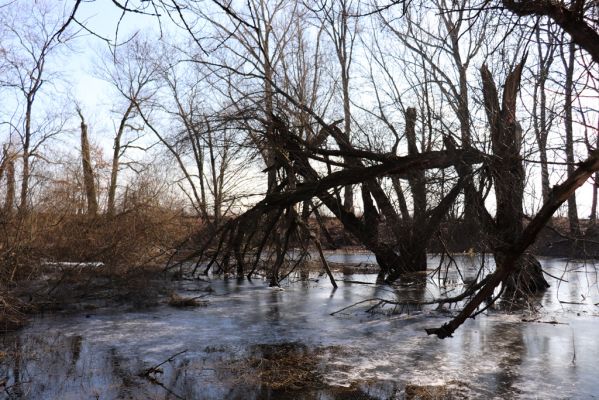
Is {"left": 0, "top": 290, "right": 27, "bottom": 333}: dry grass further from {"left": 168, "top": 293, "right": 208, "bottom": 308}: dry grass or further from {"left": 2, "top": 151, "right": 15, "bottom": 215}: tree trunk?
{"left": 168, "top": 293, "right": 208, "bottom": 308}: dry grass

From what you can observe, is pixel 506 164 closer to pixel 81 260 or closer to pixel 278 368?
pixel 278 368

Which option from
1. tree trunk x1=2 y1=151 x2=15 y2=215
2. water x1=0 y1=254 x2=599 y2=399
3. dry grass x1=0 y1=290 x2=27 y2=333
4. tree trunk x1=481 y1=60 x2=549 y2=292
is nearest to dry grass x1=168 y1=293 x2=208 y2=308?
water x1=0 y1=254 x2=599 y2=399

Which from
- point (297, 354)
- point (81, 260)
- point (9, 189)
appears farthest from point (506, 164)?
point (81, 260)

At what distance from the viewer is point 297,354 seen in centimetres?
796

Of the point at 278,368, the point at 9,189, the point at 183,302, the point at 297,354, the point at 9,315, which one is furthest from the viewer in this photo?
the point at 183,302

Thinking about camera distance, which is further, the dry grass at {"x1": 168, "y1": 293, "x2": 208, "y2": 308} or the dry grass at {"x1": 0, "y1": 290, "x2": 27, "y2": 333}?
the dry grass at {"x1": 168, "y1": 293, "x2": 208, "y2": 308}

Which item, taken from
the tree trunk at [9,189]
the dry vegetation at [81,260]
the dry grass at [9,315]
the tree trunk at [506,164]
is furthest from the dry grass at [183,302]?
the tree trunk at [506,164]

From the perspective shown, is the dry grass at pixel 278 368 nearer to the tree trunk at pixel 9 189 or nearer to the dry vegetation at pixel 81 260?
the dry vegetation at pixel 81 260

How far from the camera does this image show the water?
6.26 meters

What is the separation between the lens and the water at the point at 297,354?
6.26m

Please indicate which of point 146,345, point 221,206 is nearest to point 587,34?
point 146,345

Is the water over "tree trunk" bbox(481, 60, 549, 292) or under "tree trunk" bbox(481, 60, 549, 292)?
under

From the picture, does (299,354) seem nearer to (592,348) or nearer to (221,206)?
(592,348)

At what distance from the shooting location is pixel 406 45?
19.9 m
